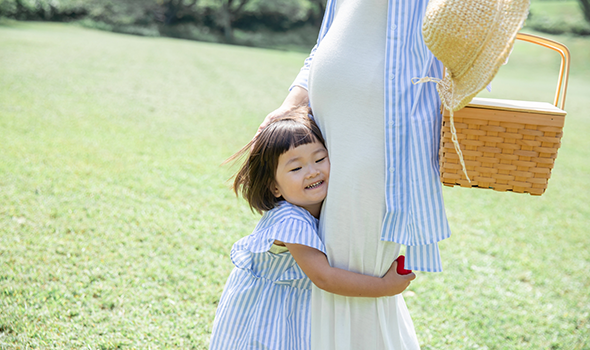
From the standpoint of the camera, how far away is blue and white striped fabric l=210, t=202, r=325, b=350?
5.35ft

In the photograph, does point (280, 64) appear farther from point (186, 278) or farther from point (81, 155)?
point (186, 278)

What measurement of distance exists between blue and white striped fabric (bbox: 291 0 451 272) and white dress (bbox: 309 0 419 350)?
34 millimetres

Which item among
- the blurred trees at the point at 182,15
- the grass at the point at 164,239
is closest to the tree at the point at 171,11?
the blurred trees at the point at 182,15

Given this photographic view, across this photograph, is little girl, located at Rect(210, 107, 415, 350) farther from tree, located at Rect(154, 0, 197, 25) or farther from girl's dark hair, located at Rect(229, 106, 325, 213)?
tree, located at Rect(154, 0, 197, 25)

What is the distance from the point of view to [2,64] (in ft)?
31.6

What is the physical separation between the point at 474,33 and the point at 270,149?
0.79 m

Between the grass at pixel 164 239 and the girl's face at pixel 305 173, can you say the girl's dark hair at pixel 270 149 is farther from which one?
the grass at pixel 164 239

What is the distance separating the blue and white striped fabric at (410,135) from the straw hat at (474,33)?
224 millimetres

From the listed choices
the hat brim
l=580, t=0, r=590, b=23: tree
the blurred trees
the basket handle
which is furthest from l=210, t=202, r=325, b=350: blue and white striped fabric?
l=580, t=0, r=590, b=23: tree

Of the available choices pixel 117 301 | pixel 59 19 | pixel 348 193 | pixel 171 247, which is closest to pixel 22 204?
pixel 171 247

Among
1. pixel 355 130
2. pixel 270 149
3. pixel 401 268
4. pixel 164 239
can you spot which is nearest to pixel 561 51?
pixel 355 130

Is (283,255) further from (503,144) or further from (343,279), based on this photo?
(503,144)

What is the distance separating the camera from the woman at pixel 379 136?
4.29 feet

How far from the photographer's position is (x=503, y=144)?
4.00ft
